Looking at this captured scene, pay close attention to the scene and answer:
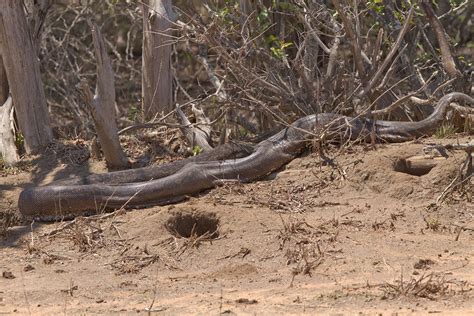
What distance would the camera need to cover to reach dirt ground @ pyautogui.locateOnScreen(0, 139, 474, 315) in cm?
626

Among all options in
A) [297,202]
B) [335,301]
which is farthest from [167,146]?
[335,301]

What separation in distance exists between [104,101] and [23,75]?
137cm

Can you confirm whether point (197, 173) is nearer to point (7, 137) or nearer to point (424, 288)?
point (7, 137)

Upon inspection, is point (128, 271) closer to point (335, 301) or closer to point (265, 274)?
point (265, 274)

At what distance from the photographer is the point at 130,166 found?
366 inches

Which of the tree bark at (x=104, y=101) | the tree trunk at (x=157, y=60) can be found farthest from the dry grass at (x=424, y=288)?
the tree trunk at (x=157, y=60)

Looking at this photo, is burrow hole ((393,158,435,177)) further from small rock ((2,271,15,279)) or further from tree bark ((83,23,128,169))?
small rock ((2,271,15,279))

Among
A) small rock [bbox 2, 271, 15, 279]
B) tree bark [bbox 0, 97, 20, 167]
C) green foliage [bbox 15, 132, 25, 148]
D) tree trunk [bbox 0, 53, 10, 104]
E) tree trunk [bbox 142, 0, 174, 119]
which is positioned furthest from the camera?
tree trunk [bbox 0, 53, 10, 104]

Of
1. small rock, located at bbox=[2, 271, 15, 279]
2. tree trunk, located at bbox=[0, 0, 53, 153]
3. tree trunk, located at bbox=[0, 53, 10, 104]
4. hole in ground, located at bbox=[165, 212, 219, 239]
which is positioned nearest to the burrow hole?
hole in ground, located at bbox=[165, 212, 219, 239]

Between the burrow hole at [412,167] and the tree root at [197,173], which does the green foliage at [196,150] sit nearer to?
the tree root at [197,173]

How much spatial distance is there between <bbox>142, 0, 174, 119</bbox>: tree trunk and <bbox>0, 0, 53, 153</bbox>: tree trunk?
1137 mm

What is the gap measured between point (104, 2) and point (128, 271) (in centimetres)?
787

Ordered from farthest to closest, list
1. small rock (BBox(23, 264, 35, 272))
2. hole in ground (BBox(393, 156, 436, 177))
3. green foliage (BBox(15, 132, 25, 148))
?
1. green foliage (BBox(15, 132, 25, 148))
2. hole in ground (BBox(393, 156, 436, 177))
3. small rock (BBox(23, 264, 35, 272))

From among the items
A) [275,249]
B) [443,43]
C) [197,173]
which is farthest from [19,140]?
[443,43]
